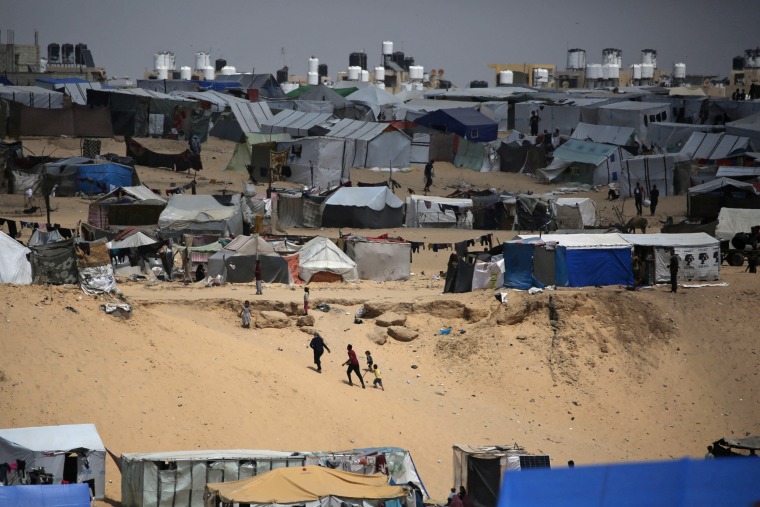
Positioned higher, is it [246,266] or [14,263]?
[14,263]

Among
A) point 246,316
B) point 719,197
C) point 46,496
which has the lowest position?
point 46,496

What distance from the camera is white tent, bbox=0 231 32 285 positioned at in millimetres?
22109

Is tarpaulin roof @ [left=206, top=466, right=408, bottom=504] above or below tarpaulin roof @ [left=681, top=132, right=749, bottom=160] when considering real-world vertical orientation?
below

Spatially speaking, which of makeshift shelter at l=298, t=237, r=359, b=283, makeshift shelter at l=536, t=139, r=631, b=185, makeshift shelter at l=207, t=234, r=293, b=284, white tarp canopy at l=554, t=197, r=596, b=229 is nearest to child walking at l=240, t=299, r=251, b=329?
makeshift shelter at l=207, t=234, r=293, b=284

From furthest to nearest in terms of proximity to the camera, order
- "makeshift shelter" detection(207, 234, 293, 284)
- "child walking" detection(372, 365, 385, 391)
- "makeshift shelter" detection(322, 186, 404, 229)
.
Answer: "makeshift shelter" detection(322, 186, 404, 229) → "makeshift shelter" detection(207, 234, 293, 284) → "child walking" detection(372, 365, 385, 391)

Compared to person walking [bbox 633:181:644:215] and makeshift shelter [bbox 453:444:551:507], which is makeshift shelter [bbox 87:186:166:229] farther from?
makeshift shelter [bbox 453:444:551:507]

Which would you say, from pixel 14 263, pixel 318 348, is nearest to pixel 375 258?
pixel 318 348

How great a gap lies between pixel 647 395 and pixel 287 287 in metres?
7.85

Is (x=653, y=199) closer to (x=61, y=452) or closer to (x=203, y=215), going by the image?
(x=203, y=215)

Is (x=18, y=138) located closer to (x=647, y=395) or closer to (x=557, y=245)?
(x=557, y=245)

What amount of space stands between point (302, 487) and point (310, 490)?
0.31 ft

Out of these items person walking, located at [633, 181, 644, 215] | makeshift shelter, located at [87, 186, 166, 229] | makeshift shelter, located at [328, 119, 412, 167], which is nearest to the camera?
makeshift shelter, located at [87, 186, 166, 229]

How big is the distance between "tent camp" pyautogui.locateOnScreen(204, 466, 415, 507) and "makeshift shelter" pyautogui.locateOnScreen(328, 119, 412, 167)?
32.1m

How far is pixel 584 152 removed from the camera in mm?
45594
